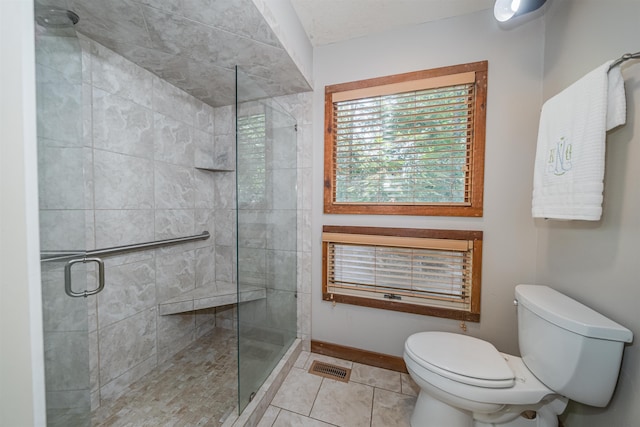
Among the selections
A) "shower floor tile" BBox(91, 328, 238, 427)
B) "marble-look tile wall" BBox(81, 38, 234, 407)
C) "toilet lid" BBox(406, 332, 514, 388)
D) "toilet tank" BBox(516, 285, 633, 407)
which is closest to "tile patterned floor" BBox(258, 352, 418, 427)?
"shower floor tile" BBox(91, 328, 238, 427)

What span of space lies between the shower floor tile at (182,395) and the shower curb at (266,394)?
0.17 m

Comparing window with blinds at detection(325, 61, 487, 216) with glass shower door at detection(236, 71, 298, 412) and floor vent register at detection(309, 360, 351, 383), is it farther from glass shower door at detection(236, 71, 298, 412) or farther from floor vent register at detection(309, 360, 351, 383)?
floor vent register at detection(309, 360, 351, 383)

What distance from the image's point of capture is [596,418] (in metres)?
0.96

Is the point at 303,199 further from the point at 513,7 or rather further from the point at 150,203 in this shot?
the point at 513,7

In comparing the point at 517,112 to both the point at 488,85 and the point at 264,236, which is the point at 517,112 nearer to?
the point at 488,85

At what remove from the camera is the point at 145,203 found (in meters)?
1.57

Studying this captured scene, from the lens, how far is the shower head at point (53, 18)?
0.69 meters

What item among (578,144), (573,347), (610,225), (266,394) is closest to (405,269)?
(573,347)

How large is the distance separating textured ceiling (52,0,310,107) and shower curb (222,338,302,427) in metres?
1.86

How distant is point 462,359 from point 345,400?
734mm

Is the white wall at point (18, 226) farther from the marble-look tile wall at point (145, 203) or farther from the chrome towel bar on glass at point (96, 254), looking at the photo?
the marble-look tile wall at point (145, 203)

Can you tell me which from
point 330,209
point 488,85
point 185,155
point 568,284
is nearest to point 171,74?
point 185,155

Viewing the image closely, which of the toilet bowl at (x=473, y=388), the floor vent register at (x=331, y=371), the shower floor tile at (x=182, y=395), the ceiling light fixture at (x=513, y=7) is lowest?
the shower floor tile at (x=182, y=395)

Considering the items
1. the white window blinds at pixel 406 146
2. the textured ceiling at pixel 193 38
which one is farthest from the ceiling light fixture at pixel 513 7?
the textured ceiling at pixel 193 38
